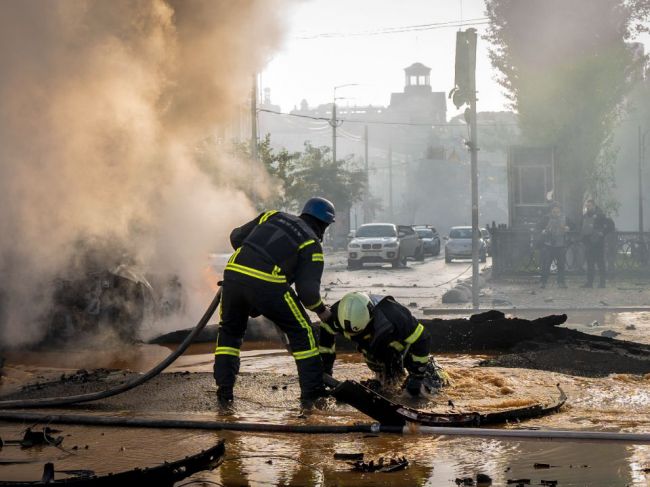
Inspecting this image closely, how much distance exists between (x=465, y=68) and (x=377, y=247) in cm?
1832

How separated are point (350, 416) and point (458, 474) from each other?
1.97m

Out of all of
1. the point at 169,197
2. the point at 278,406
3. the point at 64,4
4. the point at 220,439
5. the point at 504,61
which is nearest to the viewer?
the point at 220,439

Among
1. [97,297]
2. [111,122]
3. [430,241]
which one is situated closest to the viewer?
[97,297]

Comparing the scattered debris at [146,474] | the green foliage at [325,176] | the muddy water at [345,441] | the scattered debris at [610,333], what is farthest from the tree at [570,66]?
the scattered debris at [146,474]

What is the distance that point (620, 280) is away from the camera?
1059 inches

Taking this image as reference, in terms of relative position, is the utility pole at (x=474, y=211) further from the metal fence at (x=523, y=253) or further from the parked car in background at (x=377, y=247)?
the parked car in background at (x=377, y=247)

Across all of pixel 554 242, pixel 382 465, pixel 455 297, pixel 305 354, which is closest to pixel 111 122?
pixel 305 354

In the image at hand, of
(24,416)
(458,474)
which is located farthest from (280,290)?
(458,474)

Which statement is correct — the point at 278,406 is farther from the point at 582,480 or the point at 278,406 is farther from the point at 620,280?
the point at 620,280

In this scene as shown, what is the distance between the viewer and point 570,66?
1250 inches

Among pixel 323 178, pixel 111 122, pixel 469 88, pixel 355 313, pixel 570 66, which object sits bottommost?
pixel 355 313

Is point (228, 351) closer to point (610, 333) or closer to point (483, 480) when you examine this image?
point (483, 480)

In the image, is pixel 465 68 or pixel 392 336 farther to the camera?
pixel 465 68

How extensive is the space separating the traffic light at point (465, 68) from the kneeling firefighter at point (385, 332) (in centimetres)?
1173
